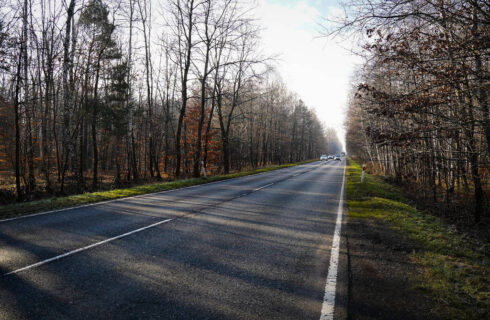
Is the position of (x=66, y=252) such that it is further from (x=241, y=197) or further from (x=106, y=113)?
(x=106, y=113)

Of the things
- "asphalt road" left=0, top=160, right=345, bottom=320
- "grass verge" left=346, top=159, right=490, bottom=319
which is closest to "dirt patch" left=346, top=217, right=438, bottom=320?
"grass verge" left=346, top=159, right=490, bottom=319

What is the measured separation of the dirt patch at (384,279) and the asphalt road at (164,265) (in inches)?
16.0

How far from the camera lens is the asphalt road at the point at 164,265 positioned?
2.92 m

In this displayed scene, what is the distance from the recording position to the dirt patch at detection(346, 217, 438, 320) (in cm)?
294

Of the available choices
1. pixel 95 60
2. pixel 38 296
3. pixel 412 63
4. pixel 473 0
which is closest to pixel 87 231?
pixel 38 296

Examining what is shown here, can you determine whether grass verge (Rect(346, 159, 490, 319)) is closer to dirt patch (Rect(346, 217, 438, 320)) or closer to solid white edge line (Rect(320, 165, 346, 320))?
dirt patch (Rect(346, 217, 438, 320))

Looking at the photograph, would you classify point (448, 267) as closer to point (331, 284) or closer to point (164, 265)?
point (331, 284)

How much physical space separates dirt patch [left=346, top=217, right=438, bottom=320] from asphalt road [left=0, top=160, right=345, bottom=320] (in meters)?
0.41

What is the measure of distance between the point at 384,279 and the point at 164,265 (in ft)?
10.5

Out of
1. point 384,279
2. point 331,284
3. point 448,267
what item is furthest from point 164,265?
point 448,267

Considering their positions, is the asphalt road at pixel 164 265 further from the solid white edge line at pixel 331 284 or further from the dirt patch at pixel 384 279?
the dirt patch at pixel 384 279

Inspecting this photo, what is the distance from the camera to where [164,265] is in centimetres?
400

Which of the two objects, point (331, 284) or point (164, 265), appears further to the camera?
point (164, 265)

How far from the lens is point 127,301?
3033 millimetres
